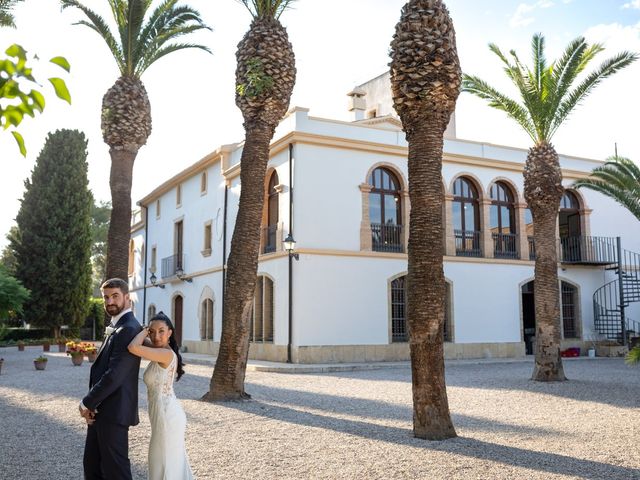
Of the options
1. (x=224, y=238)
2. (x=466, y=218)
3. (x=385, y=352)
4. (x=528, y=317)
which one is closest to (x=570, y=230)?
(x=528, y=317)

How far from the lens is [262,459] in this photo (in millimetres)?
6391

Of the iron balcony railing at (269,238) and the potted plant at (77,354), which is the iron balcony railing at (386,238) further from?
the potted plant at (77,354)

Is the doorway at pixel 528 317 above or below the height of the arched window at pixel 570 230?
below

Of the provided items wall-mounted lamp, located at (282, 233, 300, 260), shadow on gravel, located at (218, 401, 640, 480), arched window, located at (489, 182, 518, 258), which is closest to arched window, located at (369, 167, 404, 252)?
wall-mounted lamp, located at (282, 233, 300, 260)

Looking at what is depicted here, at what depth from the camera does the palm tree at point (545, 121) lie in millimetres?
14031

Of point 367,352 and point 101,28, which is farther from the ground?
point 101,28

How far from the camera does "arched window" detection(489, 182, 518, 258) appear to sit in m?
23.1

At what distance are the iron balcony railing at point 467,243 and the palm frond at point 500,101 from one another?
7363mm

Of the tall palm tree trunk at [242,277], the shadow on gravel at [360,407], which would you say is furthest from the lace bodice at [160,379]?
the tall palm tree trunk at [242,277]

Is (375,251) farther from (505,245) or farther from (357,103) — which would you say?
(357,103)

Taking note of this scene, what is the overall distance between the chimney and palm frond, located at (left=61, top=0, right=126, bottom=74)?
1765cm

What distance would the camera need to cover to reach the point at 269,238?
850 inches

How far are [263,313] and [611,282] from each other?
46.2ft

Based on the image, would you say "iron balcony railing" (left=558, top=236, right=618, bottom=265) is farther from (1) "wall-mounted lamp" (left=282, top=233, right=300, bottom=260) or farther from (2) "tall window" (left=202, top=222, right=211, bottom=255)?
(2) "tall window" (left=202, top=222, right=211, bottom=255)
